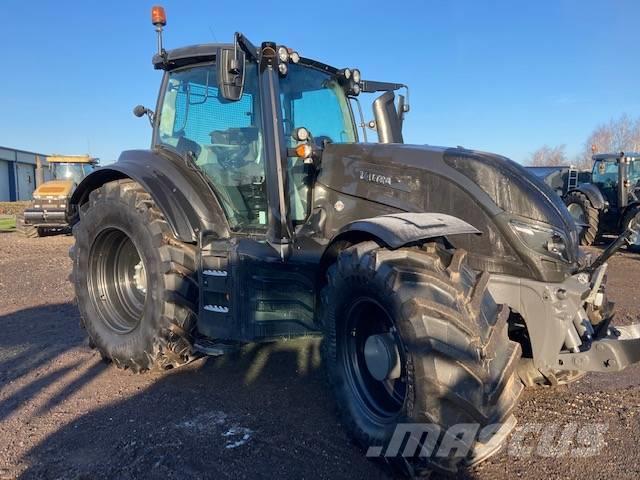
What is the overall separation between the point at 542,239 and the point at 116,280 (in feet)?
11.3

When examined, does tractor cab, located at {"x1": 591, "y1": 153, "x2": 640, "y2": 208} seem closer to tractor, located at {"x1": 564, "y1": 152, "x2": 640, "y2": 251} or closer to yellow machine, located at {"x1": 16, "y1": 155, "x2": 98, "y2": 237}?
tractor, located at {"x1": 564, "y1": 152, "x2": 640, "y2": 251}

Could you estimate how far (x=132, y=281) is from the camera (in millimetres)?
4723

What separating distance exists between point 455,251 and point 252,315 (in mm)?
1505

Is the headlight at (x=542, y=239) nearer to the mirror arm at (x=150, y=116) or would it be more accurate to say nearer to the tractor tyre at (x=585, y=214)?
the mirror arm at (x=150, y=116)

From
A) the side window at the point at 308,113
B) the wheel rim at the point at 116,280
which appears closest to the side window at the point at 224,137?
the side window at the point at 308,113

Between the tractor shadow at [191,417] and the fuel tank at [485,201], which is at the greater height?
the fuel tank at [485,201]

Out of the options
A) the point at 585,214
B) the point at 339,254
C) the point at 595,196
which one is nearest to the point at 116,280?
the point at 339,254

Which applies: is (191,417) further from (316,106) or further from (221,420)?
(316,106)

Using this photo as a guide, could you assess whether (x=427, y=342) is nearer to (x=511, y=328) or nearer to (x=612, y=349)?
(x=511, y=328)

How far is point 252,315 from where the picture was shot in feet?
11.8

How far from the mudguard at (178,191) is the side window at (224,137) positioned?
8cm

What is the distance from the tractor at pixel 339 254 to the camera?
8.15ft

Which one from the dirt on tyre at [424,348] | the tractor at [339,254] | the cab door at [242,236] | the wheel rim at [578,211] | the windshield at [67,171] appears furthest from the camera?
the windshield at [67,171]

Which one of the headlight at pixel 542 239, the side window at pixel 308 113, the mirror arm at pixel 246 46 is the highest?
the mirror arm at pixel 246 46
